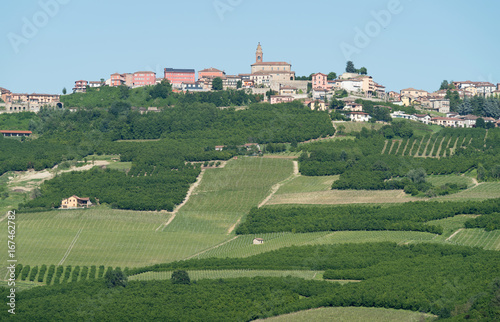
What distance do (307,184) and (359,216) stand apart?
1585 cm

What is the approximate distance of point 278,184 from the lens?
386 feet

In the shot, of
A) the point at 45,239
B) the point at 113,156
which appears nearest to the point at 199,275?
the point at 45,239

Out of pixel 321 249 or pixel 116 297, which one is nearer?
pixel 116 297

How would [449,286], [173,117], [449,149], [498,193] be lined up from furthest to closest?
[173,117], [449,149], [498,193], [449,286]

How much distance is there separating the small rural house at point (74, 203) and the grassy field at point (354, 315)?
48231mm

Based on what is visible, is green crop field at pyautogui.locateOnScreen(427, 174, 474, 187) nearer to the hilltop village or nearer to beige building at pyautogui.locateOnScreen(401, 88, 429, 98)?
the hilltop village

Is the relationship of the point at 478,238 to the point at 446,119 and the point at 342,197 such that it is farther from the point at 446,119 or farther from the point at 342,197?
the point at 446,119

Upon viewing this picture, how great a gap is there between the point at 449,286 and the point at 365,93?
9369 centimetres

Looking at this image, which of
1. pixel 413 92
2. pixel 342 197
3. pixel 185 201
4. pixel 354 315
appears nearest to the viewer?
pixel 354 315

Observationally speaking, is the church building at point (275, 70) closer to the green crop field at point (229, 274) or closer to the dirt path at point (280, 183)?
the dirt path at point (280, 183)

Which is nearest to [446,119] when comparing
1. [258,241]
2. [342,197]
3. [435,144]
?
[435,144]

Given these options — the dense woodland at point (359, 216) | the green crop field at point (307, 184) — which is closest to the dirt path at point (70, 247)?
the dense woodland at point (359, 216)

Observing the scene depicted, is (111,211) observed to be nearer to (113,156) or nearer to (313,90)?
(113,156)

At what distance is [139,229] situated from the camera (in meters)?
104
